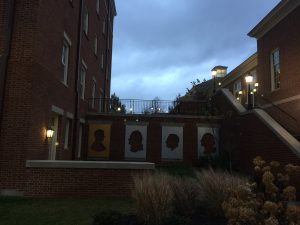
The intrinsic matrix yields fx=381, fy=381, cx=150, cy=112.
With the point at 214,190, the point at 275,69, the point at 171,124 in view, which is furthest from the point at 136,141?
the point at 214,190

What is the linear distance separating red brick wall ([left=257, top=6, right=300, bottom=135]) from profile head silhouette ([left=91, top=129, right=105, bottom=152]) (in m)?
9.75

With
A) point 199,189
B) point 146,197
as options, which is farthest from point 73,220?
point 199,189

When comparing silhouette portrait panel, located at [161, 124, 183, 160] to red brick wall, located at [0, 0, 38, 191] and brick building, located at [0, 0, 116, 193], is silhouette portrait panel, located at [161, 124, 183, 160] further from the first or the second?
red brick wall, located at [0, 0, 38, 191]

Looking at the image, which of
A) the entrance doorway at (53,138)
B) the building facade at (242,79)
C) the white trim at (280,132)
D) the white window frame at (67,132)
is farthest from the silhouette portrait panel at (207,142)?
the entrance doorway at (53,138)

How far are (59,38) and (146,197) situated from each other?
1008cm

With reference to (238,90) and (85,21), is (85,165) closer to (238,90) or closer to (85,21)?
(85,21)

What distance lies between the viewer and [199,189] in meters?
8.42

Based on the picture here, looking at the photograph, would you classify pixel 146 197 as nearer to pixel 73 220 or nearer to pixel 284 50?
pixel 73 220

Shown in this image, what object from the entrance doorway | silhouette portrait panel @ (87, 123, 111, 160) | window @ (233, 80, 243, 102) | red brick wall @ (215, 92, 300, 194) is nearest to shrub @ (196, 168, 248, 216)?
red brick wall @ (215, 92, 300, 194)

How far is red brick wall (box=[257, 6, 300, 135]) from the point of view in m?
17.9

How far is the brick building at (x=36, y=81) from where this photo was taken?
471 inches

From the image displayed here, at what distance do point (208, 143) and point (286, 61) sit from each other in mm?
6834

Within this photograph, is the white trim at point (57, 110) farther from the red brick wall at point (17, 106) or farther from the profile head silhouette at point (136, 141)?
the profile head silhouette at point (136, 141)

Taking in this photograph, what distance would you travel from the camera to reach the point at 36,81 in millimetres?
12594
